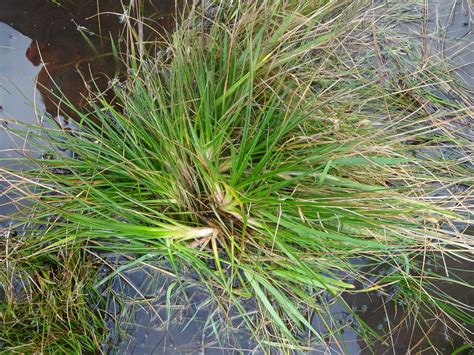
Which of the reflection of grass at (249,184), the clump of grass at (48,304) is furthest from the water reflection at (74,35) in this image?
the clump of grass at (48,304)

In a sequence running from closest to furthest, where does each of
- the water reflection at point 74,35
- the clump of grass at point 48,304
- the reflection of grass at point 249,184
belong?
1. the reflection of grass at point 249,184
2. the clump of grass at point 48,304
3. the water reflection at point 74,35

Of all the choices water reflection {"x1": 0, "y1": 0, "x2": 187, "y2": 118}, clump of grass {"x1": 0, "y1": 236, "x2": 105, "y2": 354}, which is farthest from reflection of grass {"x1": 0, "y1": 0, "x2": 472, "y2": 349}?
water reflection {"x1": 0, "y1": 0, "x2": 187, "y2": 118}

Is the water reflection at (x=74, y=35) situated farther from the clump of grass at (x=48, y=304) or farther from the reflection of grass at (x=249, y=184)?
the clump of grass at (x=48, y=304)

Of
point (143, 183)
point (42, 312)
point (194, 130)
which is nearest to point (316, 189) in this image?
point (194, 130)

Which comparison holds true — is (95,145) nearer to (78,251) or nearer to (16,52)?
(78,251)

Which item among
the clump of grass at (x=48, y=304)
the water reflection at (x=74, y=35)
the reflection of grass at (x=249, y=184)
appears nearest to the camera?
the reflection of grass at (x=249, y=184)

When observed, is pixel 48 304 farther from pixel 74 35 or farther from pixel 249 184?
pixel 74 35
